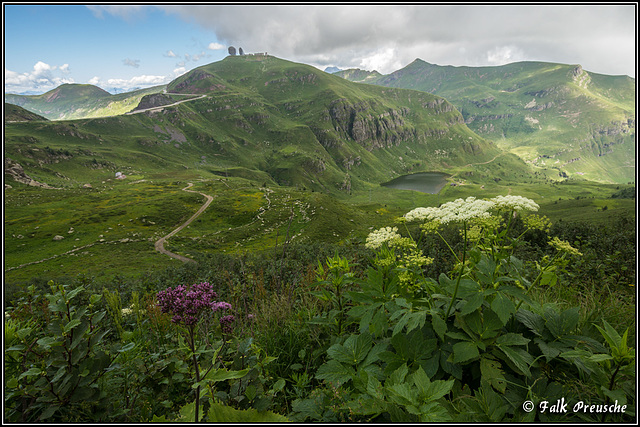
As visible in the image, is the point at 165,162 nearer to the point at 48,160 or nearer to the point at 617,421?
the point at 48,160

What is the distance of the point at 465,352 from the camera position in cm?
309

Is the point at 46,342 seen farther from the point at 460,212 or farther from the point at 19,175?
the point at 19,175

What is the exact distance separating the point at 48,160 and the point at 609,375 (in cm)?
21322

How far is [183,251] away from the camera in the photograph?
71.1m

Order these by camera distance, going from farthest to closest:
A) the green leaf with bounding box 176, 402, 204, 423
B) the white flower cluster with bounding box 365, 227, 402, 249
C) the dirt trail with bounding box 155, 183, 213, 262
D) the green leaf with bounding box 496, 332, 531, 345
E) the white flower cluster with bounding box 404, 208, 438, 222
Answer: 1. the dirt trail with bounding box 155, 183, 213, 262
2. the white flower cluster with bounding box 404, 208, 438, 222
3. the white flower cluster with bounding box 365, 227, 402, 249
4. the green leaf with bounding box 496, 332, 531, 345
5. the green leaf with bounding box 176, 402, 204, 423

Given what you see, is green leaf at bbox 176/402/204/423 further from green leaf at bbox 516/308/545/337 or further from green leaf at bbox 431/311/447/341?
green leaf at bbox 516/308/545/337

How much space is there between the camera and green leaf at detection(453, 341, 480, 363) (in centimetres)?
302

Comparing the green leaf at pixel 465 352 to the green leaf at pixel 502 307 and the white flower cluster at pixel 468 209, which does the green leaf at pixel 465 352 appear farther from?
the white flower cluster at pixel 468 209

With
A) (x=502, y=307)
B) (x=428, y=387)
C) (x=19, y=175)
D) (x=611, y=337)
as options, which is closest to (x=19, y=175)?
(x=19, y=175)

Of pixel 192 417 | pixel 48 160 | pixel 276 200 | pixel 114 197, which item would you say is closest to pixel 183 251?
pixel 276 200

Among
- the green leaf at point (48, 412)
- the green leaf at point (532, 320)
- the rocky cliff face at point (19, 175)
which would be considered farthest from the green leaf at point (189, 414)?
the rocky cliff face at point (19, 175)

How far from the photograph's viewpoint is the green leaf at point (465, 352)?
3016mm

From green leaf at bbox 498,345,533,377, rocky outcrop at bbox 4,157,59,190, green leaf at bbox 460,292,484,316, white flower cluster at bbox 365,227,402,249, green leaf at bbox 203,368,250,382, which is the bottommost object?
green leaf at bbox 498,345,533,377

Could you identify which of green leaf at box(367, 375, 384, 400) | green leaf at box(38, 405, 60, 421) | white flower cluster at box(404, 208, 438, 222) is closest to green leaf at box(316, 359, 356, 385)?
green leaf at box(367, 375, 384, 400)
